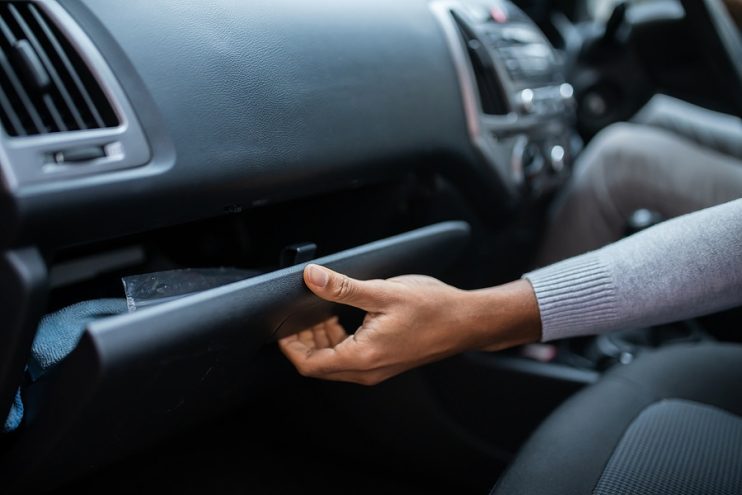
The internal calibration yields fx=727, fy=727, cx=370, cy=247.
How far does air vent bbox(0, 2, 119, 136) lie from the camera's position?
0.52 m

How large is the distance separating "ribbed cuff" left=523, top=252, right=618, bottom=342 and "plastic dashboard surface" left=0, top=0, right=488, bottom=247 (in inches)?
8.6

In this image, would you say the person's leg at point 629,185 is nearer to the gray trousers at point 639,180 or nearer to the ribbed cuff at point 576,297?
the gray trousers at point 639,180

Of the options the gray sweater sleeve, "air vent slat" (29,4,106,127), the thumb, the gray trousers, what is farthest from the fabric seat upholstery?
"air vent slat" (29,4,106,127)

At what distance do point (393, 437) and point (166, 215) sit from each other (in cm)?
63

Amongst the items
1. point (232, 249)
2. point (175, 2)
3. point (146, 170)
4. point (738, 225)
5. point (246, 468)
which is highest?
point (175, 2)

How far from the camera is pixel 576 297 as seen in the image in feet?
2.47

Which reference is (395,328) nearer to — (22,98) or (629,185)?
(22,98)

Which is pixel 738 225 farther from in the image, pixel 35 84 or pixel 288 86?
pixel 35 84

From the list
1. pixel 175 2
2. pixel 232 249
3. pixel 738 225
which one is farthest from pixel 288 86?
pixel 738 225

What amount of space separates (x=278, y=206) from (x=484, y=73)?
13.6 inches

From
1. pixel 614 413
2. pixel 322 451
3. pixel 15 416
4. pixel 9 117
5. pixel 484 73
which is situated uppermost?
pixel 9 117

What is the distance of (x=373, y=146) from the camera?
78 cm

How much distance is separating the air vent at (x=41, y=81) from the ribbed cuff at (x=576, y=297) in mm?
458

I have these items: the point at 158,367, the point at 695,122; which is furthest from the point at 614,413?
the point at 695,122
